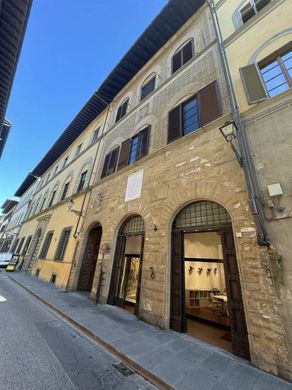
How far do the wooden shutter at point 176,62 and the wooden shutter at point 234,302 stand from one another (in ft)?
26.7

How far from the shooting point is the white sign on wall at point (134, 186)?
715cm

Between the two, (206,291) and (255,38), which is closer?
(255,38)

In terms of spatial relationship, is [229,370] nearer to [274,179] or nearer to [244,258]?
[244,258]

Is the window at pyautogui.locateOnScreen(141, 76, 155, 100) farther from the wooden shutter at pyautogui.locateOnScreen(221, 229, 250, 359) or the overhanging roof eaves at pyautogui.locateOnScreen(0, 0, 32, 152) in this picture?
the wooden shutter at pyautogui.locateOnScreen(221, 229, 250, 359)

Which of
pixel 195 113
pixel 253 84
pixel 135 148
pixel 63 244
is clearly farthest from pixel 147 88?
pixel 63 244

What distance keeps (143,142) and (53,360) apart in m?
7.47

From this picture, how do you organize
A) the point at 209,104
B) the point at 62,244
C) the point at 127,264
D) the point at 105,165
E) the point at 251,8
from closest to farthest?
the point at 209,104 < the point at 251,8 < the point at 127,264 < the point at 105,165 < the point at 62,244

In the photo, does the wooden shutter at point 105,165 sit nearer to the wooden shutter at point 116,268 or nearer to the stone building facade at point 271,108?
the wooden shutter at point 116,268

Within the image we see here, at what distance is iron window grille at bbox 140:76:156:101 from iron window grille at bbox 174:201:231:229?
765cm

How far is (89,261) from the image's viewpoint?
9.43m

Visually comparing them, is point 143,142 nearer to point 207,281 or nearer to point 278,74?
point 278,74

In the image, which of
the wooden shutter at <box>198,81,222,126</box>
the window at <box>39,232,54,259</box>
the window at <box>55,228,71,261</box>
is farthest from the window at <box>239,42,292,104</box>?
the window at <box>39,232,54,259</box>

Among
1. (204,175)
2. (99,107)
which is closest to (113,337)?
(204,175)

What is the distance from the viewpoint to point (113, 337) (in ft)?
13.1
